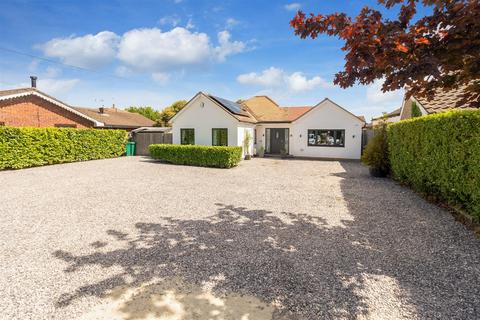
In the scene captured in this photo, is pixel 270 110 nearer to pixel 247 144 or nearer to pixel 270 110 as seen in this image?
pixel 270 110

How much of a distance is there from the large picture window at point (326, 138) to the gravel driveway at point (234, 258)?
12564mm

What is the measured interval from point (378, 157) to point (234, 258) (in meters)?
10.8

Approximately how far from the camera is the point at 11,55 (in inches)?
778

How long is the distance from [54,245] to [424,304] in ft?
19.8

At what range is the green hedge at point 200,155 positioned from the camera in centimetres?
1530

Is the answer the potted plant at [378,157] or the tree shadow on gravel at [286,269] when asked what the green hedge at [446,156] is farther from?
the potted plant at [378,157]

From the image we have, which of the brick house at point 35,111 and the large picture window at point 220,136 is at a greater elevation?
the brick house at point 35,111

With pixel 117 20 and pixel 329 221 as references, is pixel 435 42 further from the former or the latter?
pixel 117 20

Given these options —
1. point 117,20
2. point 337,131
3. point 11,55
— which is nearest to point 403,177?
point 337,131

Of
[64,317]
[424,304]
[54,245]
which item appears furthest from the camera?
[54,245]

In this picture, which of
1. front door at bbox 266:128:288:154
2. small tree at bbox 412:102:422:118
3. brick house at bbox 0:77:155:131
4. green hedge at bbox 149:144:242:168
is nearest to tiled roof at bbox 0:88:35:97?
brick house at bbox 0:77:155:131

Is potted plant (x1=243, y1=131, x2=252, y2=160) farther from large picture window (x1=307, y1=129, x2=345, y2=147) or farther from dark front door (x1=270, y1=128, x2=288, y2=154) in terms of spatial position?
large picture window (x1=307, y1=129, x2=345, y2=147)

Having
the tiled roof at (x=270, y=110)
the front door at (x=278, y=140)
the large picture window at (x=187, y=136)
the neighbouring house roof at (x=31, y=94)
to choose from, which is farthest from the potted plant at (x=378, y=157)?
the neighbouring house roof at (x=31, y=94)

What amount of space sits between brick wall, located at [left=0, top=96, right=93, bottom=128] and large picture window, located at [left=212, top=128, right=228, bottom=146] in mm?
12603
